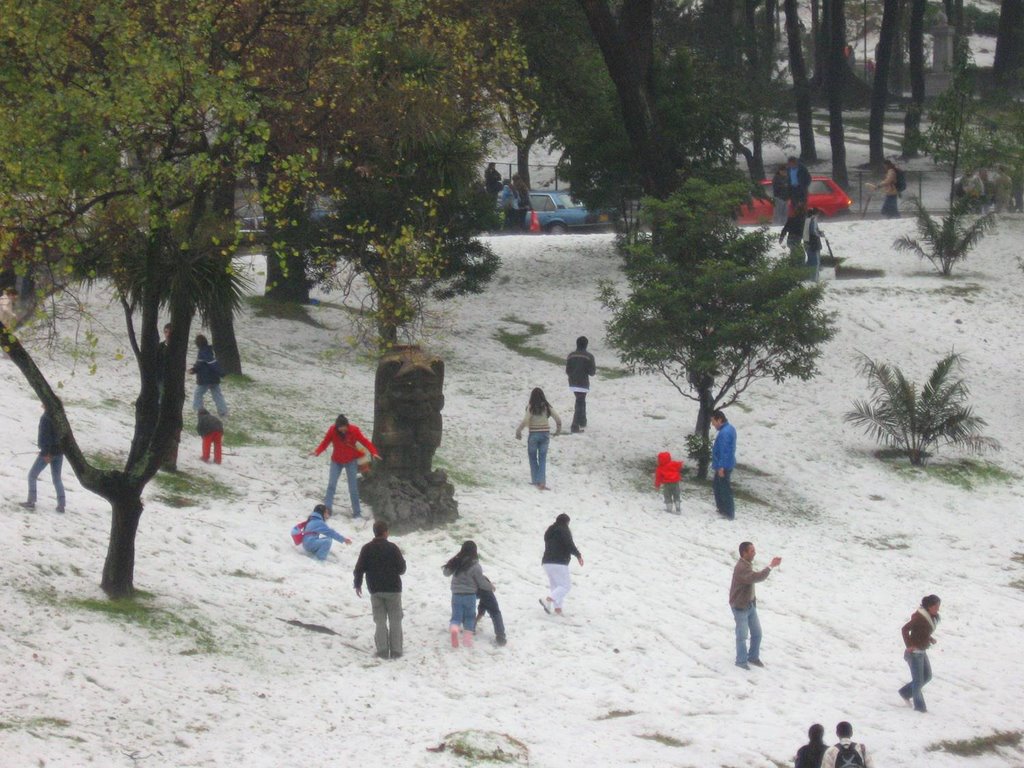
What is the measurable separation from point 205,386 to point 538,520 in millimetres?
4979

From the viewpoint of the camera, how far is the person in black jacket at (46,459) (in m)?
14.0

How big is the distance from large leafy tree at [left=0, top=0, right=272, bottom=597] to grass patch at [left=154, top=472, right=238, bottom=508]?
3.23 metres

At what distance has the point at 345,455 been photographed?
1675 cm

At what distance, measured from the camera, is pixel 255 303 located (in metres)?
28.0

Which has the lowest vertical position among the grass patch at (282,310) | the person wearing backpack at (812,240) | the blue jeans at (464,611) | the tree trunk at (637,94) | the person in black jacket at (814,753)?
the person in black jacket at (814,753)

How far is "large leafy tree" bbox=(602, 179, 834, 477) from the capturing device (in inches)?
817

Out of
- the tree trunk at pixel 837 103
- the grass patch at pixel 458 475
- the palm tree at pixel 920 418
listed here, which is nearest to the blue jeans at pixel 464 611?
the grass patch at pixel 458 475

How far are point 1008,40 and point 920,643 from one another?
48328mm

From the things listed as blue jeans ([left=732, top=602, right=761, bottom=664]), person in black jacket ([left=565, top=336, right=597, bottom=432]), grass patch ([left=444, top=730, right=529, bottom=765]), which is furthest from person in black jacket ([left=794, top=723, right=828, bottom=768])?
person in black jacket ([left=565, top=336, right=597, bottom=432])

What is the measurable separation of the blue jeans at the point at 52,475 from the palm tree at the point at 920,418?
13.9m

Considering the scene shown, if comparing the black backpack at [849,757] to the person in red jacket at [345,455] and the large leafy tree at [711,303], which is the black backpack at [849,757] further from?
the large leafy tree at [711,303]

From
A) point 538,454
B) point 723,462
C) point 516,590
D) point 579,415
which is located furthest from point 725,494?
point 516,590

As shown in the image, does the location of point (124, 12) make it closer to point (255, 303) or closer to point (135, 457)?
point (135, 457)

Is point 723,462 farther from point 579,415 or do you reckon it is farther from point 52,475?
point 52,475
